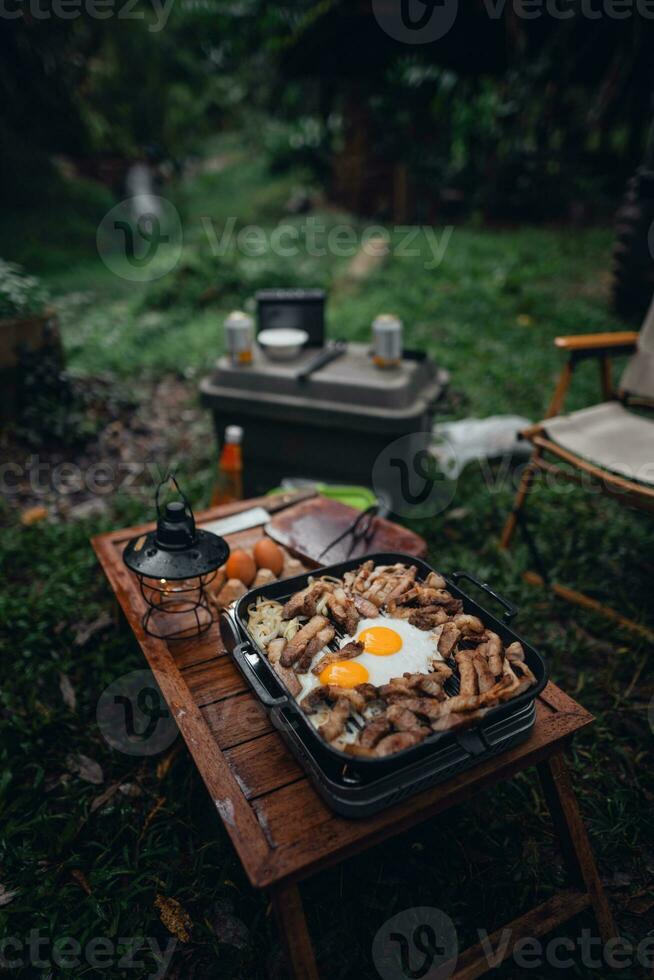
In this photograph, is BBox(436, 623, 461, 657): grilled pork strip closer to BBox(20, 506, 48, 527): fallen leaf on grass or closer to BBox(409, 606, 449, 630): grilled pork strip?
BBox(409, 606, 449, 630): grilled pork strip

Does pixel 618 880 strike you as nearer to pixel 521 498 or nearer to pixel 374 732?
pixel 374 732

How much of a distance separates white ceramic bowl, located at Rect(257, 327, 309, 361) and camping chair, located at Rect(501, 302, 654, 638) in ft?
5.23

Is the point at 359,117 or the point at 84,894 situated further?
the point at 359,117

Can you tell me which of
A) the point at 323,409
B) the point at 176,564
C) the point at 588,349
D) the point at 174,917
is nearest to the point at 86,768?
the point at 174,917

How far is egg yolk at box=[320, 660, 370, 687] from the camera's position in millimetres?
1960

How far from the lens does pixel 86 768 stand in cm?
269

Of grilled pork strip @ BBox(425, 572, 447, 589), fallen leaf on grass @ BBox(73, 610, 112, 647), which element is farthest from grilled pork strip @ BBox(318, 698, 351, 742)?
fallen leaf on grass @ BBox(73, 610, 112, 647)

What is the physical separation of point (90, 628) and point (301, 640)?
5.82 ft

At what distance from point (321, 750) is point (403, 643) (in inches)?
18.5

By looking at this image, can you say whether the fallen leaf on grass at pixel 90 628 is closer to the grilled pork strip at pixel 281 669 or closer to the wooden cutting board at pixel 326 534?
the wooden cutting board at pixel 326 534

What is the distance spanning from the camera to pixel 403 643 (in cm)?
215

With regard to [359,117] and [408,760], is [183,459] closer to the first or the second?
[408,760]

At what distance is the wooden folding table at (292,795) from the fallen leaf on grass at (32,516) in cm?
217

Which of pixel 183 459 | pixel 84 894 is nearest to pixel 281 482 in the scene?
pixel 183 459
